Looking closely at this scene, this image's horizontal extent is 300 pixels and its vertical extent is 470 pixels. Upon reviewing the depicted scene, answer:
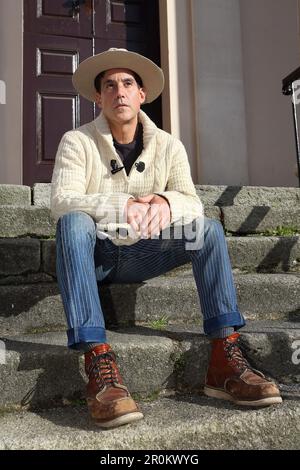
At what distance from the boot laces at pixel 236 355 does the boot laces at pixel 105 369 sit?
472 millimetres

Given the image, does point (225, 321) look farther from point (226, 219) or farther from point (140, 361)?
point (226, 219)

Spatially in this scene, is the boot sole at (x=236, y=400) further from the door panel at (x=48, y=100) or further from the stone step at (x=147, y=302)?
the door panel at (x=48, y=100)

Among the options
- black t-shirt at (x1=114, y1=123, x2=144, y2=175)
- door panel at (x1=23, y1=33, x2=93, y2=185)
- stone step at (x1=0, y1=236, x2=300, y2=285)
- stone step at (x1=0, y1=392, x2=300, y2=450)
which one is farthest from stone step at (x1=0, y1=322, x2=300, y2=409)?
door panel at (x1=23, y1=33, x2=93, y2=185)

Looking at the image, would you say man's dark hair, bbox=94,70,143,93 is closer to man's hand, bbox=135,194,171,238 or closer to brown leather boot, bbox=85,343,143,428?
man's hand, bbox=135,194,171,238

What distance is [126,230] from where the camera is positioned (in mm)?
2107

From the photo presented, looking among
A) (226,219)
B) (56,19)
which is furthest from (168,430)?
(56,19)

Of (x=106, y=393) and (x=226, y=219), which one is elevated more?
(x=226, y=219)

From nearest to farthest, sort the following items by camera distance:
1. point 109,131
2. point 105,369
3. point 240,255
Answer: point 105,369
point 109,131
point 240,255

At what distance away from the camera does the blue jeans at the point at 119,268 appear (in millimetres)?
1872

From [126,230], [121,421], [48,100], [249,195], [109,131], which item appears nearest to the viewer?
[121,421]

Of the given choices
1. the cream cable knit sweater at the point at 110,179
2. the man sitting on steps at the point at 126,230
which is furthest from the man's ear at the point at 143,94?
the cream cable knit sweater at the point at 110,179

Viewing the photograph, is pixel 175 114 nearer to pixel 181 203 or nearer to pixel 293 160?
pixel 293 160

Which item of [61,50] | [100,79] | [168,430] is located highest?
[61,50]

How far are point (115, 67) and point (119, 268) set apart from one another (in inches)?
39.8
